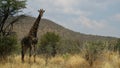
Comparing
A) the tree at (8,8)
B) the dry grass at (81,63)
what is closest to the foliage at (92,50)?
the dry grass at (81,63)

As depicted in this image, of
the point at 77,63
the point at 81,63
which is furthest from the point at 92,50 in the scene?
the point at 77,63

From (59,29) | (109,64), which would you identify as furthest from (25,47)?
(59,29)

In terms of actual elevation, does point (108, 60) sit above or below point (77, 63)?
above

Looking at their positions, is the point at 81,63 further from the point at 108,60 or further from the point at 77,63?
the point at 108,60

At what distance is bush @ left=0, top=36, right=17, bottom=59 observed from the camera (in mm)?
24594

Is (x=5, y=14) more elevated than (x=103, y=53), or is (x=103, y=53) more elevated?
(x=5, y=14)

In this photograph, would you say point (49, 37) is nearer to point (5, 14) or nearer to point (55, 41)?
point (55, 41)

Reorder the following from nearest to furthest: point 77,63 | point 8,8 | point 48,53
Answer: point 77,63, point 8,8, point 48,53

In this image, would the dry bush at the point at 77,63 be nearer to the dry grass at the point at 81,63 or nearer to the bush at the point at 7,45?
the dry grass at the point at 81,63

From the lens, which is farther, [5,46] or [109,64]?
[5,46]

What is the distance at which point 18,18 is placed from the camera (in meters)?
24.8

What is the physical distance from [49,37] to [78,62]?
14.7 m

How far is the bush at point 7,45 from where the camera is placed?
24.6 metres

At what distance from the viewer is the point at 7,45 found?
25344 mm
